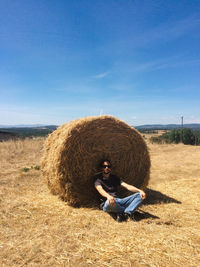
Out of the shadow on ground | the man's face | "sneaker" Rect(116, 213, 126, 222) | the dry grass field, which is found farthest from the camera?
the shadow on ground

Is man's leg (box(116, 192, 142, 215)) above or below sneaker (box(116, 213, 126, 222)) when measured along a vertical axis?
above

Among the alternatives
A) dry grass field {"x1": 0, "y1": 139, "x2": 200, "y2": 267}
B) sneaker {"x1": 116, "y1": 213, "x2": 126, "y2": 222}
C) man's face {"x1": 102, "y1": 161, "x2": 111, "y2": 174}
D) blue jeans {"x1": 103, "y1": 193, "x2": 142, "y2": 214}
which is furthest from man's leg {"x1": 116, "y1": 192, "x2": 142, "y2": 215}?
man's face {"x1": 102, "y1": 161, "x2": 111, "y2": 174}

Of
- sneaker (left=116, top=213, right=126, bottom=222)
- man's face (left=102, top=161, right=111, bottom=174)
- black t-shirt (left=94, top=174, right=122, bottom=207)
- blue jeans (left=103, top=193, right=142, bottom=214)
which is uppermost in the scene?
man's face (left=102, top=161, right=111, bottom=174)

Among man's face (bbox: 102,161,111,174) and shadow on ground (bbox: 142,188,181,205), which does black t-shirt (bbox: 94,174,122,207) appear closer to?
man's face (bbox: 102,161,111,174)

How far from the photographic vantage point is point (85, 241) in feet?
10.3

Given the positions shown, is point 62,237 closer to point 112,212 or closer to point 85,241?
point 85,241

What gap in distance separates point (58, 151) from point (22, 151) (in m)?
9.05

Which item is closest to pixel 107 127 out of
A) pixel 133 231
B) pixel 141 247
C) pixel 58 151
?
pixel 58 151

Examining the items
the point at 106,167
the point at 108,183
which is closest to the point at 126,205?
the point at 108,183

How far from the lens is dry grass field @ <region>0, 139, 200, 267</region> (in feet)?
8.86

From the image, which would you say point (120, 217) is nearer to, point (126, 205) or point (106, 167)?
point (126, 205)

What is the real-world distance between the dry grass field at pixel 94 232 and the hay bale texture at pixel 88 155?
0.50 meters

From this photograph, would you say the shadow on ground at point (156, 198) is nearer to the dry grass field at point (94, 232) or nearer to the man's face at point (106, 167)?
the dry grass field at point (94, 232)

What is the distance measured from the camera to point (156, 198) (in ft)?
17.8
